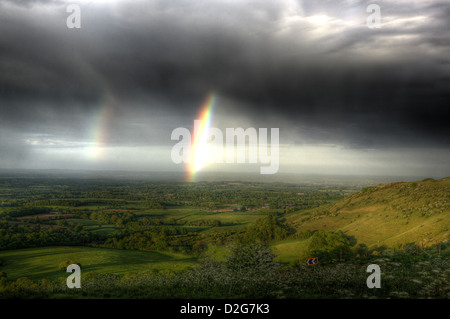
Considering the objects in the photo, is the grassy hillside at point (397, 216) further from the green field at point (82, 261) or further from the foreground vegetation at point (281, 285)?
the green field at point (82, 261)

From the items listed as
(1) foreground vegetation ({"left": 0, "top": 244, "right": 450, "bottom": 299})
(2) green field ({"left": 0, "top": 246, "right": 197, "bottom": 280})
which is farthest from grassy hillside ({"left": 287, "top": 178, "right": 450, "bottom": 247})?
(2) green field ({"left": 0, "top": 246, "right": 197, "bottom": 280})

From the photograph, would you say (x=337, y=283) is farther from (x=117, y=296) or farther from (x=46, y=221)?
(x=46, y=221)

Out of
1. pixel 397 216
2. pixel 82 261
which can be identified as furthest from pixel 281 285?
pixel 82 261

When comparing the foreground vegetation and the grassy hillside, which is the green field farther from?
the grassy hillside

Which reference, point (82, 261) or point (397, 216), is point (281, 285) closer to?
point (397, 216)

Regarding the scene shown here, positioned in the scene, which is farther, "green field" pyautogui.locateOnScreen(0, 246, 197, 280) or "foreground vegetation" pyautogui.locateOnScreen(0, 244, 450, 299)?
"green field" pyautogui.locateOnScreen(0, 246, 197, 280)

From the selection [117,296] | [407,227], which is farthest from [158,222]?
[117,296]

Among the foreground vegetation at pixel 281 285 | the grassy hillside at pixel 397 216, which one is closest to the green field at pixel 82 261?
the foreground vegetation at pixel 281 285
